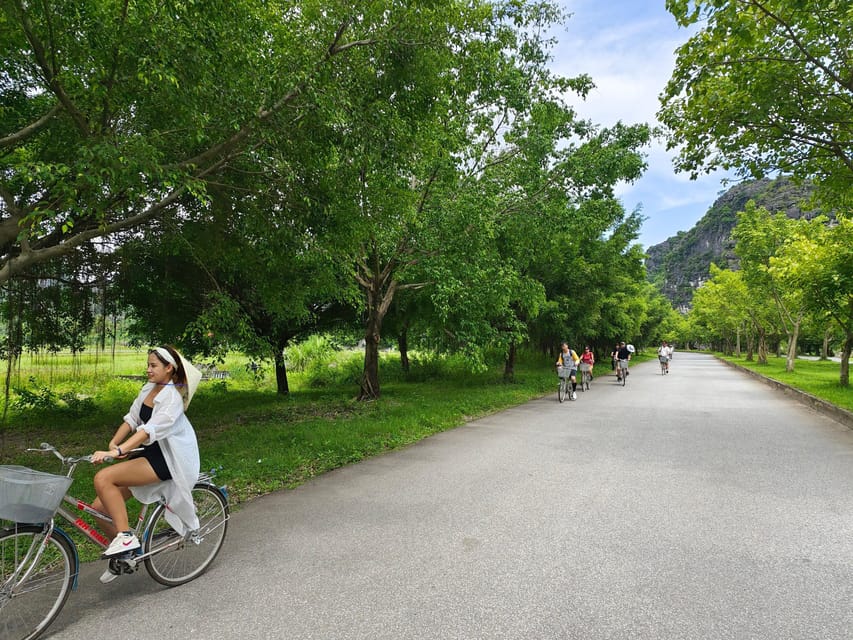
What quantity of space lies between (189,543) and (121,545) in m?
0.58

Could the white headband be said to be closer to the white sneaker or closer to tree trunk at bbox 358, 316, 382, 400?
the white sneaker

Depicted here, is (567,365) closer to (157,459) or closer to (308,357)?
(157,459)

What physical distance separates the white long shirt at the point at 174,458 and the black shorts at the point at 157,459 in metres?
0.06

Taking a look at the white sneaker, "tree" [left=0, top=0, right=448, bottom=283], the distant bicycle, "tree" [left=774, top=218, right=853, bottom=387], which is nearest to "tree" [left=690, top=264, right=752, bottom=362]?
"tree" [left=774, top=218, right=853, bottom=387]

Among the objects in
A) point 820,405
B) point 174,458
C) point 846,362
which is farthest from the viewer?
point 846,362

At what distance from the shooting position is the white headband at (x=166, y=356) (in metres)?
3.41

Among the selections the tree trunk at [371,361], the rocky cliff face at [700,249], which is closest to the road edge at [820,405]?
the tree trunk at [371,361]

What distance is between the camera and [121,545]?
3102mm

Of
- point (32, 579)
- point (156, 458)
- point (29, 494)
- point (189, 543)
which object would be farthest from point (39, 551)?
point (189, 543)

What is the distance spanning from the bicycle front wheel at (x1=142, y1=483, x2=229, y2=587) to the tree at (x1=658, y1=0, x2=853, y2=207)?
9232 millimetres

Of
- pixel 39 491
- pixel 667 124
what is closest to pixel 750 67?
pixel 667 124

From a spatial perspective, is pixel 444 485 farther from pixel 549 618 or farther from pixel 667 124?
pixel 667 124

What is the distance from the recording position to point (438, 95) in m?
7.44

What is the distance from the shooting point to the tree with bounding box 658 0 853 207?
7562 millimetres
